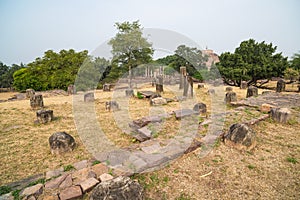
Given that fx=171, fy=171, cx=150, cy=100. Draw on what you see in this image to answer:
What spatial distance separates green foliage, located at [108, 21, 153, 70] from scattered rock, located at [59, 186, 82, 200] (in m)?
17.1

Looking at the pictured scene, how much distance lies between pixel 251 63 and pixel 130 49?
12934 mm

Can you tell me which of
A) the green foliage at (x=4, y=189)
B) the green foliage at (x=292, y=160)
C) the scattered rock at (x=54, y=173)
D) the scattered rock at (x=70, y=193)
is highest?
the green foliage at (x=292, y=160)

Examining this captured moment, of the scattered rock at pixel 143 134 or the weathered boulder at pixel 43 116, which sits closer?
the scattered rock at pixel 143 134

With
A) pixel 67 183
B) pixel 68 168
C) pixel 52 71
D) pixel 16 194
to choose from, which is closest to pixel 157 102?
pixel 68 168

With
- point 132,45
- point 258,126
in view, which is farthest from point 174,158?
point 132,45

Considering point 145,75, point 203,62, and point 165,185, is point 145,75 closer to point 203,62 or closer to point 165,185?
point 203,62

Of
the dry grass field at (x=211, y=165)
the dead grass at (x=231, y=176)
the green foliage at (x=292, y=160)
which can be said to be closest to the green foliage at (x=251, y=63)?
the dry grass field at (x=211, y=165)

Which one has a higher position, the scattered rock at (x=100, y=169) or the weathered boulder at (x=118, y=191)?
the weathered boulder at (x=118, y=191)

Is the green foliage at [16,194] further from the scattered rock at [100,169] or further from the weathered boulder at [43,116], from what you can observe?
the weathered boulder at [43,116]

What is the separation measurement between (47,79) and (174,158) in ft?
67.7

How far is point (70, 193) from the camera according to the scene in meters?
2.46

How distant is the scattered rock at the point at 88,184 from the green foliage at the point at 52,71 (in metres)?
18.4

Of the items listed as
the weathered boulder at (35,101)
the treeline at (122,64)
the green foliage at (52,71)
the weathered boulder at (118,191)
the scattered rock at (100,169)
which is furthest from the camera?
the green foliage at (52,71)

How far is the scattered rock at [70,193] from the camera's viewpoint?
241 cm
